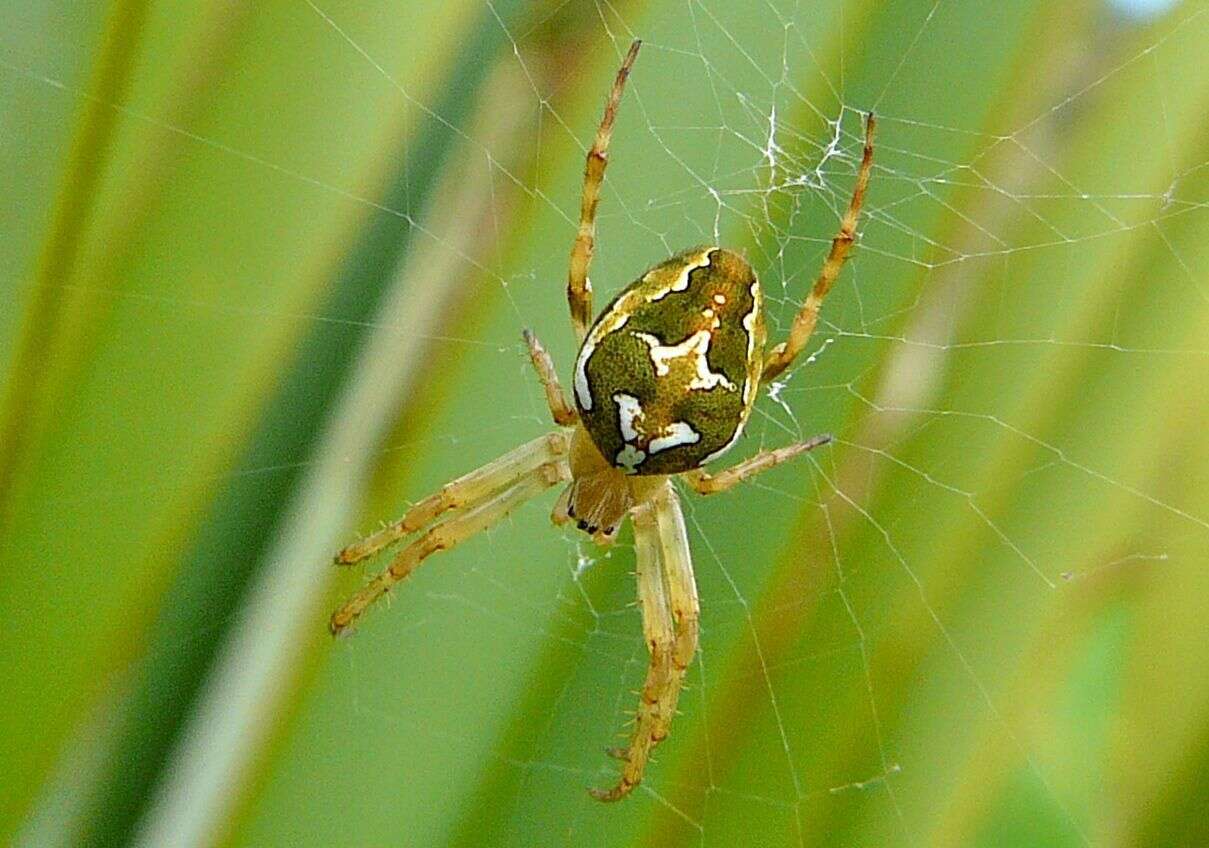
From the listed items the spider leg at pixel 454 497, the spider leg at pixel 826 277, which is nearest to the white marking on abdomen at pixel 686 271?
the spider leg at pixel 826 277

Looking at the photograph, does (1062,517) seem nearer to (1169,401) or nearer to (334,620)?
(1169,401)

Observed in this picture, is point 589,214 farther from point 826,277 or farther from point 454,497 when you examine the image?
point 454,497

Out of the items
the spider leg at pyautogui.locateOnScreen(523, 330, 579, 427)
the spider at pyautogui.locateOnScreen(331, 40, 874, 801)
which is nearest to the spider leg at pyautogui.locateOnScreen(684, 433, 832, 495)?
the spider at pyautogui.locateOnScreen(331, 40, 874, 801)

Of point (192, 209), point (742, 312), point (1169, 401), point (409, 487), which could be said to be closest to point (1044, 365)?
point (1169, 401)

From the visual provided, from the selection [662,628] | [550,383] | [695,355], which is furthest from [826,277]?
[662,628]

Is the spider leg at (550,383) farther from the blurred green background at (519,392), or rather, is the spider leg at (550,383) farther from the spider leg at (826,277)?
the spider leg at (826,277)
